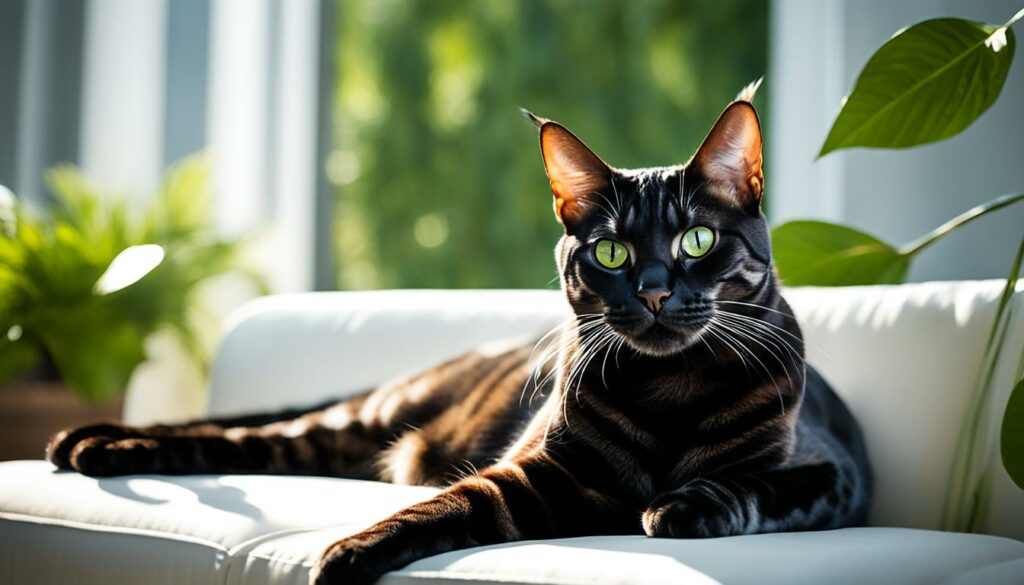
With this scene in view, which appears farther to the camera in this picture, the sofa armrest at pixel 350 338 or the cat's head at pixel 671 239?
the sofa armrest at pixel 350 338

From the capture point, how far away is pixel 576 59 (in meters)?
3.31

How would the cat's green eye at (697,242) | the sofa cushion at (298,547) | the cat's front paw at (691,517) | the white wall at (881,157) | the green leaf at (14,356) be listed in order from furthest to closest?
the green leaf at (14,356)
the white wall at (881,157)
the cat's green eye at (697,242)
the cat's front paw at (691,517)
the sofa cushion at (298,547)

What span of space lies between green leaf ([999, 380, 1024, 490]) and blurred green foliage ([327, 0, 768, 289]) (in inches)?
74.2

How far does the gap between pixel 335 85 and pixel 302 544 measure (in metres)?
2.69

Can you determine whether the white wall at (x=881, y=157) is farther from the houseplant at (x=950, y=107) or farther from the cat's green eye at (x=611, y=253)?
the cat's green eye at (x=611, y=253)

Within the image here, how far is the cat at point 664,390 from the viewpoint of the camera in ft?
3.81

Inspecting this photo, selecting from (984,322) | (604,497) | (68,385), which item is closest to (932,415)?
(984,322)

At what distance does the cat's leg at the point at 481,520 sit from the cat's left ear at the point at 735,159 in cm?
39

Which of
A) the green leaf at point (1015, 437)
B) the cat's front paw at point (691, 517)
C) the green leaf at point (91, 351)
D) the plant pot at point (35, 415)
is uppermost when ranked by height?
the green leaf at point (1015, 437)

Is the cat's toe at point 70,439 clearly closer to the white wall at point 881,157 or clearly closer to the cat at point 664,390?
the cat at point 664,390

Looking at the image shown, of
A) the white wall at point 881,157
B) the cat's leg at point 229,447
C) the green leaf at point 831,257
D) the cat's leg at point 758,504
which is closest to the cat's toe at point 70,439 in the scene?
the cat's leg at point 229,447

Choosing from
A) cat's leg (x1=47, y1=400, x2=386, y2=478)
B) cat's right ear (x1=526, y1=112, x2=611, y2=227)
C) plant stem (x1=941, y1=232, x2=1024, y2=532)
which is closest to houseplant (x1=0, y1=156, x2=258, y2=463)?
cat's leg (x1=47, y1=400, x2=386, y2=478)

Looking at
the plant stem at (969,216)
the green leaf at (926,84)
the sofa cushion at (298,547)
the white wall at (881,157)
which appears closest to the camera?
the sofa cushion at (298,547)

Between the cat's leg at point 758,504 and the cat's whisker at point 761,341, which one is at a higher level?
the cat's whisker at point 761,341
